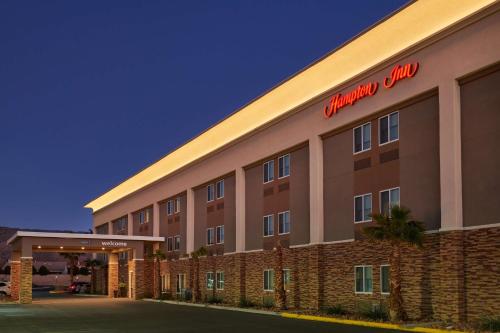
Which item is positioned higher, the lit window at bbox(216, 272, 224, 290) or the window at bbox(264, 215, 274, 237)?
the window at bbox(264, 215, 274, 237)

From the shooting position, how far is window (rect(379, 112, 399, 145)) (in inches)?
1257

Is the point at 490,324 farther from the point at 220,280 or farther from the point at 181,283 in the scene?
the point at 181,283

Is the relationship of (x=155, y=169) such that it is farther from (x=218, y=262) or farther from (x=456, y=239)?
(x=456, y=239)

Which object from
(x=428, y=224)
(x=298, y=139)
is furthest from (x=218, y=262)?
(x=428, y=224)

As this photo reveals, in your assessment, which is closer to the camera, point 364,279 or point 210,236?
point 364,279

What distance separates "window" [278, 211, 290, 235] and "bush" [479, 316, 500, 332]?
1740 cm

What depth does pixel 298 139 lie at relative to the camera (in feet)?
129

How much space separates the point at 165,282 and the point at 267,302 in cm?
2248

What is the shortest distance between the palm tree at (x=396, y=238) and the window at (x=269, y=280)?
584 inches

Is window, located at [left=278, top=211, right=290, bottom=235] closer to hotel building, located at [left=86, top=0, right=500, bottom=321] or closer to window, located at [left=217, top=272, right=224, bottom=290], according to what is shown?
hotel building, located at [left=86, top=0, right=500, bottom=321]

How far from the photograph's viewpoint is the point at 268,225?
43750 mm

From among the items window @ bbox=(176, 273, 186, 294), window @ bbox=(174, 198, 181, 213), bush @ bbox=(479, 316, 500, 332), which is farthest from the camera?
window @ bbox=(174, 198, 181, 213)

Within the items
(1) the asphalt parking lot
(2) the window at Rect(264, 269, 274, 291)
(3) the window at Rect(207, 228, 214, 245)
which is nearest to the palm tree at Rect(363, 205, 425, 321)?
(1) the asphalt parking lot

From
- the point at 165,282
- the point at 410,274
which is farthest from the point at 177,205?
the point at 410,274
